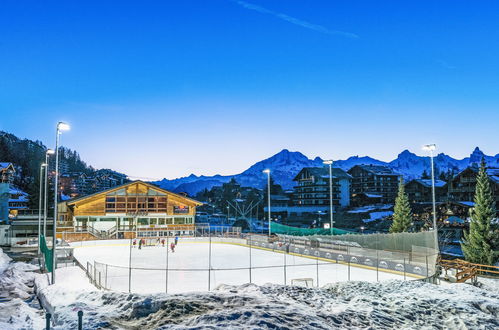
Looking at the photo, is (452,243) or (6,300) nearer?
(6,300)

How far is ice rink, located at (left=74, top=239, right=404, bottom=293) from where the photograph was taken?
19984 mm

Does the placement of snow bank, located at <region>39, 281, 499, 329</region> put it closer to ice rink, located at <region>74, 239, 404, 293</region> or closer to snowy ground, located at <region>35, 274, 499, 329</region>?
snowy ground, located at <region>35, 274, 499, 329</region>

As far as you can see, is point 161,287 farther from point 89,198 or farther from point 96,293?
point 89,198

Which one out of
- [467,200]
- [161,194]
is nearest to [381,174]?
[467,200]

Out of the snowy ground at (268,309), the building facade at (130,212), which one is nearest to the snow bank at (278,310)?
the snowy ground at (268,309)

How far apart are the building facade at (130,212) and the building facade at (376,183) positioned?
61.1m

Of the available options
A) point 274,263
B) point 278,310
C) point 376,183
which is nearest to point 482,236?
point 274,263

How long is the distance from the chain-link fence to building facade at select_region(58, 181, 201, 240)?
10428mm

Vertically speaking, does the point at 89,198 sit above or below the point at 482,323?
above

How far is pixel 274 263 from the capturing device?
29016 mm

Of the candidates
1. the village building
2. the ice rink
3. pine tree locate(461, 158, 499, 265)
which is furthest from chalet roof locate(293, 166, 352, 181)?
the ice rink

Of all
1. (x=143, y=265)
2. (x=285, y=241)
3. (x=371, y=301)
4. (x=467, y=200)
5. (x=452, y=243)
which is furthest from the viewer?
(x=467, y=200)

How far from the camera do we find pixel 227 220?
11269cm

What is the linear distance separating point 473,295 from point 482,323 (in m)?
4.64
